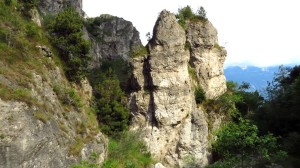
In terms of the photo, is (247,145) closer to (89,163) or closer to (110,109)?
(89,163)

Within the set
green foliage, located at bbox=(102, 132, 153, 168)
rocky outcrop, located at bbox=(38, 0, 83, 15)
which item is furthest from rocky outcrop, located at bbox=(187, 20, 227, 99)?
rocky outcrop, located at bbox=(38, 0, 83, 15)

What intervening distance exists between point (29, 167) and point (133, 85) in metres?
25.5

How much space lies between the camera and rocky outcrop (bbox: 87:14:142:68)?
90125mm

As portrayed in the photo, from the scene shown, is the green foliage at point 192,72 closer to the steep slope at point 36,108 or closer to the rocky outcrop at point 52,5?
the steep slope at point 36,108

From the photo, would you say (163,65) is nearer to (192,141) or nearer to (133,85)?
(133,85)

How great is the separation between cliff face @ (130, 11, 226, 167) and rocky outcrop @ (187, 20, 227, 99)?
12.0 feet

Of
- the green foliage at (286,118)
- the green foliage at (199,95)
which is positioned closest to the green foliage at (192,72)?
the green foliage at (199,95)

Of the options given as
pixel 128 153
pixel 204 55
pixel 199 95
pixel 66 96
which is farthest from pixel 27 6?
pixel 204 55

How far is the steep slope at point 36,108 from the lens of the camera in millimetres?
25050

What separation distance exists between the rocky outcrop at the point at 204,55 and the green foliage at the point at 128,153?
14.9 m

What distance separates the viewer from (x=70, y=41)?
4053 cm

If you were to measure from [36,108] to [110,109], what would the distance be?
15.9 metres

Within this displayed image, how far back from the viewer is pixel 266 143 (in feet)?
93.6

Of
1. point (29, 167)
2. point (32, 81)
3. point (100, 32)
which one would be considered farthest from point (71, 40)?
point (100, 32)
